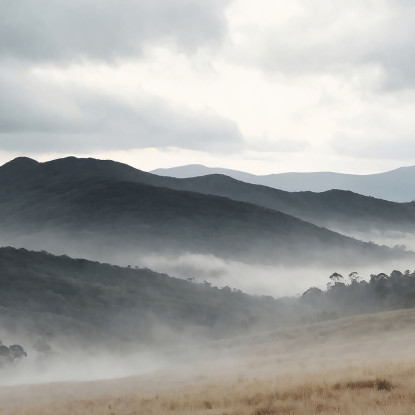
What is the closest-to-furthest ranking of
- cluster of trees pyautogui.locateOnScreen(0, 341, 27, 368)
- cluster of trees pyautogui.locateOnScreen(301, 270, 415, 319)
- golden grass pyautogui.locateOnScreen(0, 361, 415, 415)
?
1. golden grass pyautogui.locateOnScreen(0, 361, 415, 415)
2. cluster of trees pyautogui.locateOnScreen(0, 341, 27, 368)
3. cluster of trees pyautogui.locateOnScreen(301, 270, 415, 319)

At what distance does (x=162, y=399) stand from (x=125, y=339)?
478 feet

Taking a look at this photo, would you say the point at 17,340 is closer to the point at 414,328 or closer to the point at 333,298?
the point at 333,298

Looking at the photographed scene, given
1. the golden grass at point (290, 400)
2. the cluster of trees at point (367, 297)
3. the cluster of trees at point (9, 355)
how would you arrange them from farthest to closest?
the cluster of trees at point (367, 297) < the cluster of trees at point (9, 355) < the golden grass at point (290, 400)

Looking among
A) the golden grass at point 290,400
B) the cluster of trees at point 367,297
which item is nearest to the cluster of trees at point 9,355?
the cluster of trees at point 367,297

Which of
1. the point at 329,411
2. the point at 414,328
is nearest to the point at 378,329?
the point at 414,328

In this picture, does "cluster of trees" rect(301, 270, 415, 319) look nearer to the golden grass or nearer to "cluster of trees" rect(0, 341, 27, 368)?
"cluster of trees" rect(0, 341, 27, 368)

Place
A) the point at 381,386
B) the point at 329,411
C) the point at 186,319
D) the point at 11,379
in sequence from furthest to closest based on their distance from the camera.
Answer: the point at 186,319 → the point at 11,379 → the point at 381,386 → the point at 329,411

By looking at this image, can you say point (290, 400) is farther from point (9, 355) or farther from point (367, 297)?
point (367, 297)

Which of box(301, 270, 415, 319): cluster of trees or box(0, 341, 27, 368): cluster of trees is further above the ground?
box(301, 270, 415, 319): cluster of trees

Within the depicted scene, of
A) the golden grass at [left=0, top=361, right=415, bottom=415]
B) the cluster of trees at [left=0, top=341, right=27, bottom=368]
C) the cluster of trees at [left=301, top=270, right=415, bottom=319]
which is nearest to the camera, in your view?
the golden grass at [left=0, top=361, right=415, bottom=415]

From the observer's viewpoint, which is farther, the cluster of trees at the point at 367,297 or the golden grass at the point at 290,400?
the cluster of trees at the point at 367,297

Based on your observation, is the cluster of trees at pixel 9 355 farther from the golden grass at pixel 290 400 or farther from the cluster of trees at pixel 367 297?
the golden grass at pixel 290 400

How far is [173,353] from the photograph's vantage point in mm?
103312

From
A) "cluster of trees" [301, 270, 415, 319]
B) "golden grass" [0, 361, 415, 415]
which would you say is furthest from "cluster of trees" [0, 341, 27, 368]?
"golden grass" [0, 361, 415, 415]
